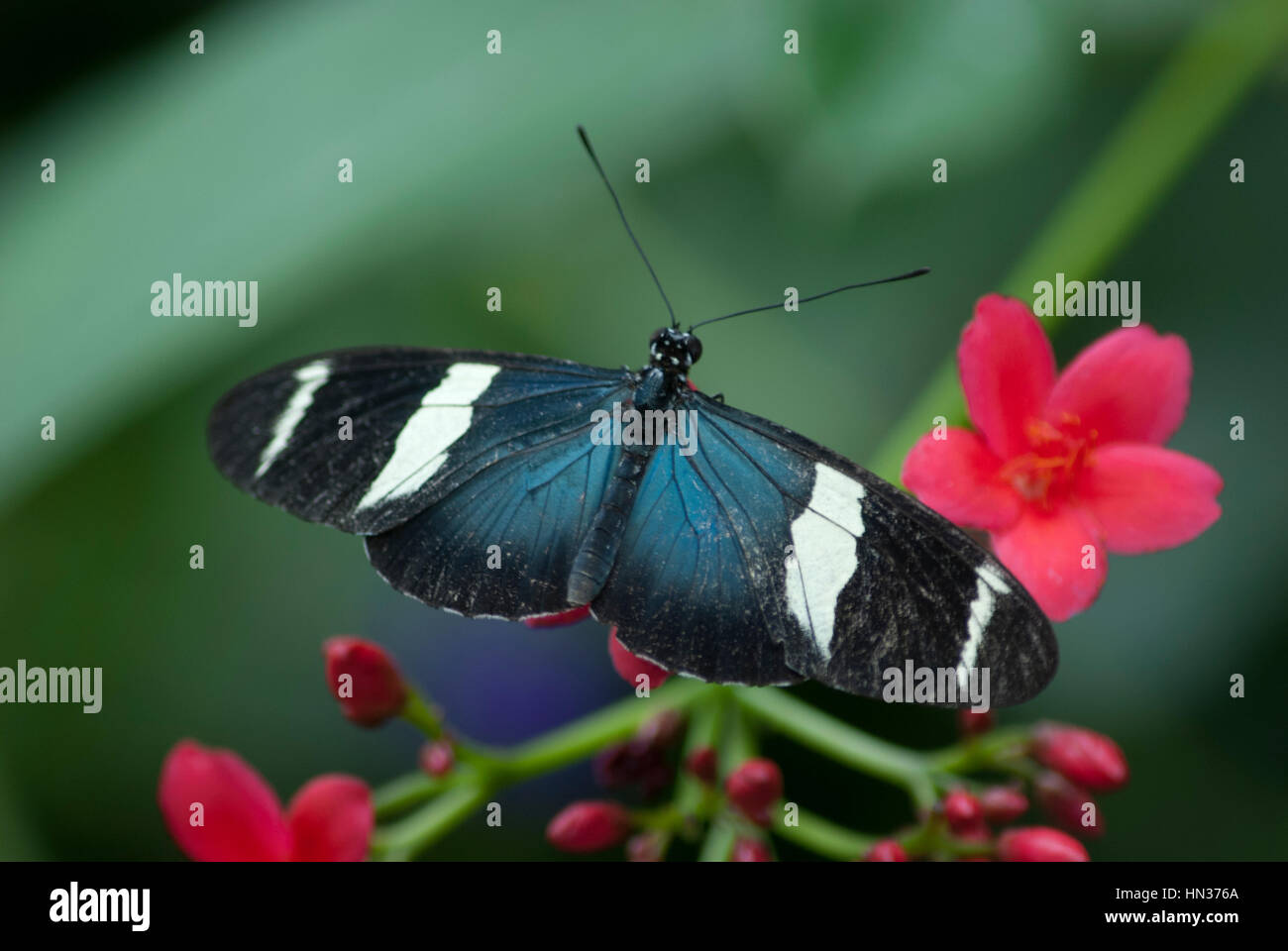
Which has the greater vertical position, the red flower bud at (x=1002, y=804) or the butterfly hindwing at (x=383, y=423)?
the butterfly hindwing at (x=383, y=423)

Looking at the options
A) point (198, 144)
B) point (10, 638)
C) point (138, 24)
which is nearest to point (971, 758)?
point (198, 144)

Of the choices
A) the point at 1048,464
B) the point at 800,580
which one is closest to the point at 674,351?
the point at 800,580

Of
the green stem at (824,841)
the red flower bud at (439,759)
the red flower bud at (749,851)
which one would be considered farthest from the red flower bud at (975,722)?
the red flower bud at (439,759)

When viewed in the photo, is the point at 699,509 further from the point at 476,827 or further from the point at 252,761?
the point at 252,761

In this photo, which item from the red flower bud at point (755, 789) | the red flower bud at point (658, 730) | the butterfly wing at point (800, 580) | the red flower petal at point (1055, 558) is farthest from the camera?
the red flower bud at point (658, 730)

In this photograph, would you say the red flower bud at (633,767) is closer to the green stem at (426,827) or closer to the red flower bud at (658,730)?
the red flower bud at (658,730)

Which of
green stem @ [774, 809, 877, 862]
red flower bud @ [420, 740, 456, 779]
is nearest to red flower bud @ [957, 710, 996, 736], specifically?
green stem @ [774, 809, 877, 862]
